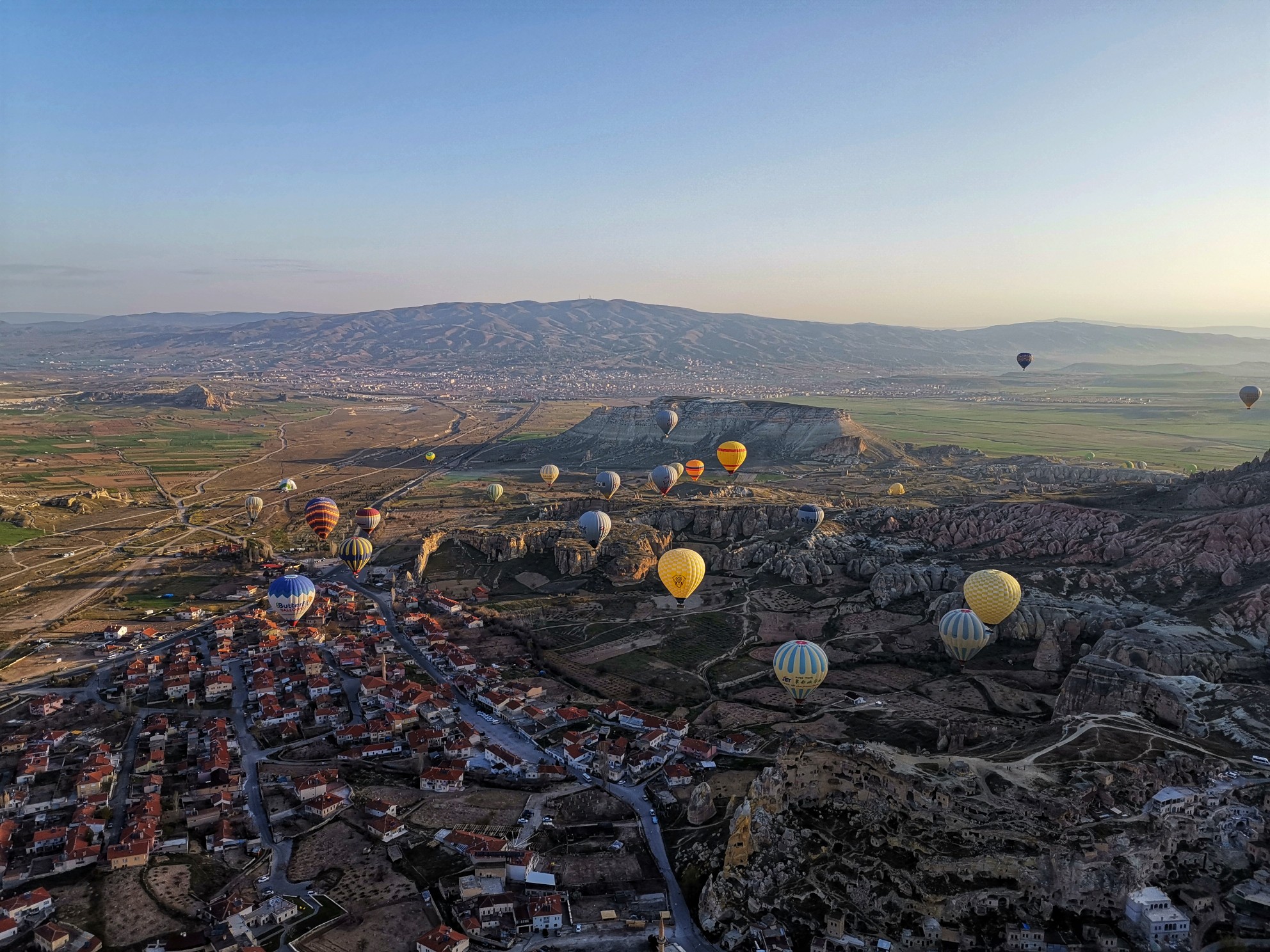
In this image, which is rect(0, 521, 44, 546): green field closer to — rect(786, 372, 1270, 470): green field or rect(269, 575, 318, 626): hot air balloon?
rect(269, 575, 318, 626): hot air balloon

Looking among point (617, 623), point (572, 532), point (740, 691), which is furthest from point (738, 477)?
point (740, 691)

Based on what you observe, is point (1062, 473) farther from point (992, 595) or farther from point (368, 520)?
point (368, 520)

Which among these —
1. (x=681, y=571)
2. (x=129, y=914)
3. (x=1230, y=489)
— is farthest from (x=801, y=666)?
(x=1230, y=489)

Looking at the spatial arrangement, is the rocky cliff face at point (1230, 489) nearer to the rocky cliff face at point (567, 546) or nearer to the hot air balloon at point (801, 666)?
the hot air balloon at point (801, 666)

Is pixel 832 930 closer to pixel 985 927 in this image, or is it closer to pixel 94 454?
pixel 985 927

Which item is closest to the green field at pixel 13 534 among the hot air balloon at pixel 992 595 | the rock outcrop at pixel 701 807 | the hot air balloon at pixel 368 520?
the hot air balloon at pixel 368 520

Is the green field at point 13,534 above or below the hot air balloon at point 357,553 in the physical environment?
below

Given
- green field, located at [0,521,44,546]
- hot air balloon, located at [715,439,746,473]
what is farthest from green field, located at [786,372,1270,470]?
green field, located at [0,521,44,546]
